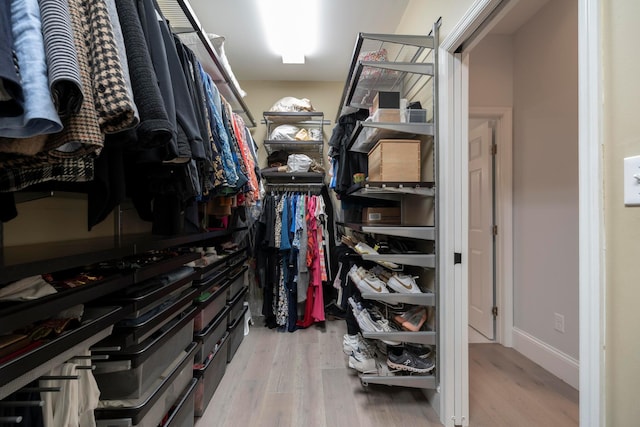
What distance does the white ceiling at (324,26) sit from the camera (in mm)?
1999

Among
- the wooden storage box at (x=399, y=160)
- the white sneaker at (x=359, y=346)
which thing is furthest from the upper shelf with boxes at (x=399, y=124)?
the white sneaker at (x=359, y=346)

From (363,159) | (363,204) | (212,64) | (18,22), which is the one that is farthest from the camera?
(363,204)

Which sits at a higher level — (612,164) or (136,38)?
(136,38)

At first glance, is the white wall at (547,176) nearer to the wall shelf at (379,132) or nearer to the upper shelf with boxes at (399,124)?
the upper shelf with boxes at (399,124)

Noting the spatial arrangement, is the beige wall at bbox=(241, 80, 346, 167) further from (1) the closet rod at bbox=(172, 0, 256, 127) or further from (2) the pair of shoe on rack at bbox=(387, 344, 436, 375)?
(2) the pair of shoe on rack at bbox=(387, 344, 436, 375)

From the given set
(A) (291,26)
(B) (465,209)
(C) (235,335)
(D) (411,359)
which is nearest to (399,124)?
(B) (465,209)

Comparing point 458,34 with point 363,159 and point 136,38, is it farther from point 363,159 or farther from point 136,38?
point 136,38

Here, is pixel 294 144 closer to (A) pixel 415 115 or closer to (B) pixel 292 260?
(B) pixel 292 260

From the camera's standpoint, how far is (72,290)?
2.07ft

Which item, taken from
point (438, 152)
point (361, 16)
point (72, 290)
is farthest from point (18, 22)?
point (361, 16)

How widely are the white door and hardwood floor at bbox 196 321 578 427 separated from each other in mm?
390

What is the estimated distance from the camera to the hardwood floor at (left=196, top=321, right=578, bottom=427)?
1.40 m

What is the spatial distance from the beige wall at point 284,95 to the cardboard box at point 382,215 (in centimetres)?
144

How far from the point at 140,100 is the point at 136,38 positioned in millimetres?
166
